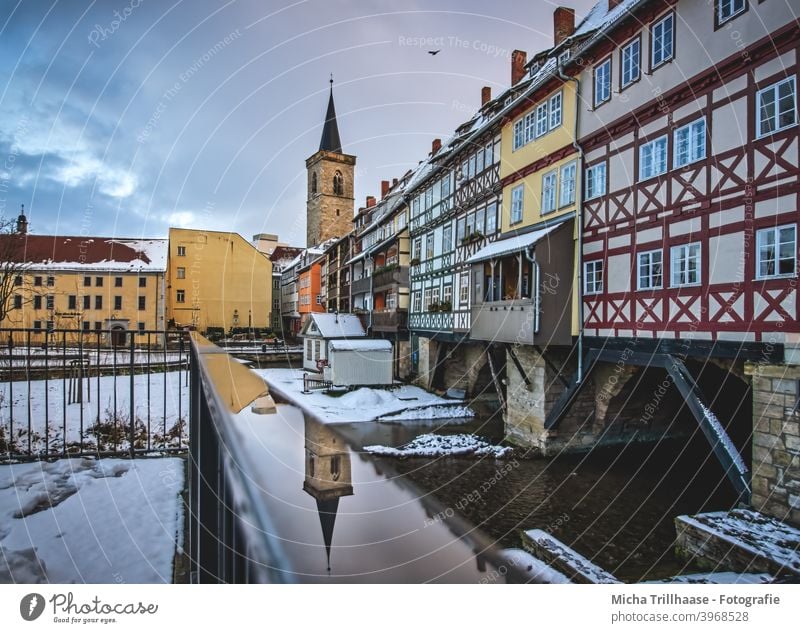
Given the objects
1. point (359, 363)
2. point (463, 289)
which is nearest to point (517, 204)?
point (463, 289)

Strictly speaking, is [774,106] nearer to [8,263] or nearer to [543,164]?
[543,164]

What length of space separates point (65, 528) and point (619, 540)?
26.8 feet

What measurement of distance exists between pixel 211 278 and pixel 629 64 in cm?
3668

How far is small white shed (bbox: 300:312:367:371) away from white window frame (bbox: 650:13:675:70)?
70.2 feet

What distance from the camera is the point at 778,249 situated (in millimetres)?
7250

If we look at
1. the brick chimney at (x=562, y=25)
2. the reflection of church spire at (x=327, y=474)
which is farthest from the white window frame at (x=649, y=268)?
the brick chimney at (x=562, y=25)

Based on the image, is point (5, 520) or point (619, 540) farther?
point (619, 540)

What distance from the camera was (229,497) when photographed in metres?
1.41

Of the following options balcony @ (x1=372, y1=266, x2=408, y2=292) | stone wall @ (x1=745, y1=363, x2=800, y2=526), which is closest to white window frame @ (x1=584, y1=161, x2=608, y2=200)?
stone wall @ (x1=745, y1=363, x2=800, y2=526)

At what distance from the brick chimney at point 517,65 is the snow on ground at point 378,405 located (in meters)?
12.9

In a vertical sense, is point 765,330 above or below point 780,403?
above

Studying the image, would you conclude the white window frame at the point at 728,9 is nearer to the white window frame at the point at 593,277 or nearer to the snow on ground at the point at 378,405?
the white window frame at the point at 593,277
